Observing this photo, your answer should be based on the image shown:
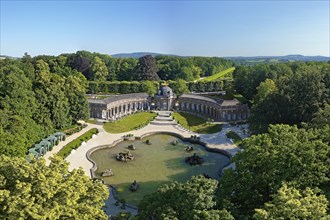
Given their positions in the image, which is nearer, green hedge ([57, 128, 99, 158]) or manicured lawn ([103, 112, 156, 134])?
green hedge ([57, 128, 99, 158])

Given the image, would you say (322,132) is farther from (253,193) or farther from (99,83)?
(99,83)

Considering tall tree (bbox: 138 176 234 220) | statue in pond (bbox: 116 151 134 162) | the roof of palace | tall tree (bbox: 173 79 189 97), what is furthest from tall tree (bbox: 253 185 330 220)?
tall tree (bbox: 173 79 189 97)

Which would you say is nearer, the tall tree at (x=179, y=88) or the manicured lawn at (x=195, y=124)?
the manicured lawn at (x=195, y=124)

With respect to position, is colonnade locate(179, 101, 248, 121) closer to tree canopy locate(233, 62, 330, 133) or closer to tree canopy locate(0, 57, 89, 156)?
tree canopy locate(233, 62, 330, 133)

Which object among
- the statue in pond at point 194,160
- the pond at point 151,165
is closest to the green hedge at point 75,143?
the pond at point 151,165

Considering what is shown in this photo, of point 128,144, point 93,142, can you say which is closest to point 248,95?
point 128,144

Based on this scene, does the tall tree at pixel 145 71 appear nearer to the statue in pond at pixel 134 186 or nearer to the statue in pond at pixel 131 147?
the statue in pond at pixel 131 147

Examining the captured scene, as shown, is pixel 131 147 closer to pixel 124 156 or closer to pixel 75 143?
pixel 124 156
